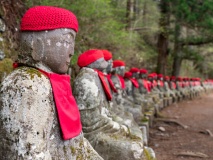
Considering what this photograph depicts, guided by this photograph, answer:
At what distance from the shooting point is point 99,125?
3.61 metres

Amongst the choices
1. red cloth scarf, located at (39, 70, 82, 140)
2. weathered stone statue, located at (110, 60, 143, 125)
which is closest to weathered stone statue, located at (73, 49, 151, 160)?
red cloth scarf, located at (39, 70, 82, 140)

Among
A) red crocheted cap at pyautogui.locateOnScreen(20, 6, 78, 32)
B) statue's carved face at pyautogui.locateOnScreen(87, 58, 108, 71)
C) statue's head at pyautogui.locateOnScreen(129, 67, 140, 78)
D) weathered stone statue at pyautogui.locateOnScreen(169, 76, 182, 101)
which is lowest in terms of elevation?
weathered stone statue at pyautogui.locateOnScreen(169, 76, 182, 101)

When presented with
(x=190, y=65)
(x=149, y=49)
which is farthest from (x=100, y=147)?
(x=190, y=65)

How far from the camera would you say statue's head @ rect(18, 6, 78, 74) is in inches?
86.1

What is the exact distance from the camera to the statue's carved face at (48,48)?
2189mm

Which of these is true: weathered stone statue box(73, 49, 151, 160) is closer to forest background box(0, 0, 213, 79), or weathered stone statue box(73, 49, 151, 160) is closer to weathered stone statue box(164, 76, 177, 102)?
forest background box(0, 0, 213, 79)

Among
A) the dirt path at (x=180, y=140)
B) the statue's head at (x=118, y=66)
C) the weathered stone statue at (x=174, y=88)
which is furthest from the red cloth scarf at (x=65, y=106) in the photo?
the weathered stone statue at (x=174, y=88)

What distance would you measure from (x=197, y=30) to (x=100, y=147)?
13.3m

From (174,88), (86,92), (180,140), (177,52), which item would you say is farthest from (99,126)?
(177,52)

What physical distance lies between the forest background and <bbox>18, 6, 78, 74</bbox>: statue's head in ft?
5.38

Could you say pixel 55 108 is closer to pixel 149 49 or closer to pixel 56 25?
pixel 56 25

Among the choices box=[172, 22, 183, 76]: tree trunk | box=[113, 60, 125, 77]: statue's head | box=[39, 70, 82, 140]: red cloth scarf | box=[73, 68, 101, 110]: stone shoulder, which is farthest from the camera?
box=[172, 22, 183, 76]: tree trunk

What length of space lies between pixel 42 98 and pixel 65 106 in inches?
9.1

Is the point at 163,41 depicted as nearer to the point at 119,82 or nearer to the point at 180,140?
the point at 180,140
